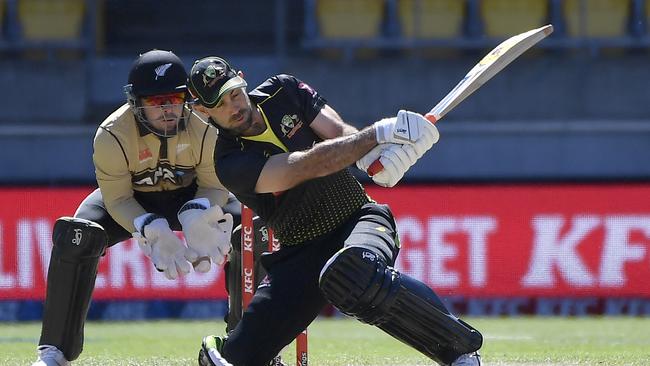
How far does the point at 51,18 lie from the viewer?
14328mm

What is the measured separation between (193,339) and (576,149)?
5.81m

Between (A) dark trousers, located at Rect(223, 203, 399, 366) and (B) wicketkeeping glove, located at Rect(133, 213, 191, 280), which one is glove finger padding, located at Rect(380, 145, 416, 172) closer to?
(A) dark trousers, located at Rect(223, 203, 399, 366)

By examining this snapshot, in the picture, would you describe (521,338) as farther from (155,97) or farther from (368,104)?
(368,104)

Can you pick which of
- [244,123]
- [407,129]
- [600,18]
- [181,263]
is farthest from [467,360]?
[600,18]

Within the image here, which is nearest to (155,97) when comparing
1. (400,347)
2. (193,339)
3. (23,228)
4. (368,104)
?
(400,347)

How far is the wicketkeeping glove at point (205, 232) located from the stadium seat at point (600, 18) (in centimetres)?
910

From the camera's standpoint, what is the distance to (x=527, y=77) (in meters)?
13.8

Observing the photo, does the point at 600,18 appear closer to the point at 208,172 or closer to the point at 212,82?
the point at 208,172

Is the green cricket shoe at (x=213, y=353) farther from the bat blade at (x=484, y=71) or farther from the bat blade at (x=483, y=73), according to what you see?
the bat blade at (x=484, y=71)

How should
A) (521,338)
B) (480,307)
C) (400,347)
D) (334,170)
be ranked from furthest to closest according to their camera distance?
(480,307), (521,338), (400,347), (334,170)

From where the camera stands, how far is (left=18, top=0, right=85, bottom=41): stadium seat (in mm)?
14242

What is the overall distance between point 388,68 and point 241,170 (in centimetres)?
875

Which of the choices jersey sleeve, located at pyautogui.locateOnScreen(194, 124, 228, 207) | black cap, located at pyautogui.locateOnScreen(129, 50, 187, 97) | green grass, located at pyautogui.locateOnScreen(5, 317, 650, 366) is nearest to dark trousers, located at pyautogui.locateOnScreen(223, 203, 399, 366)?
jersey sleeve, located at pyautogui.locateOnScreen(194, 124, 228, 207)

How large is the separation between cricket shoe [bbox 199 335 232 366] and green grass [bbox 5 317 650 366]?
1130 millimetres
